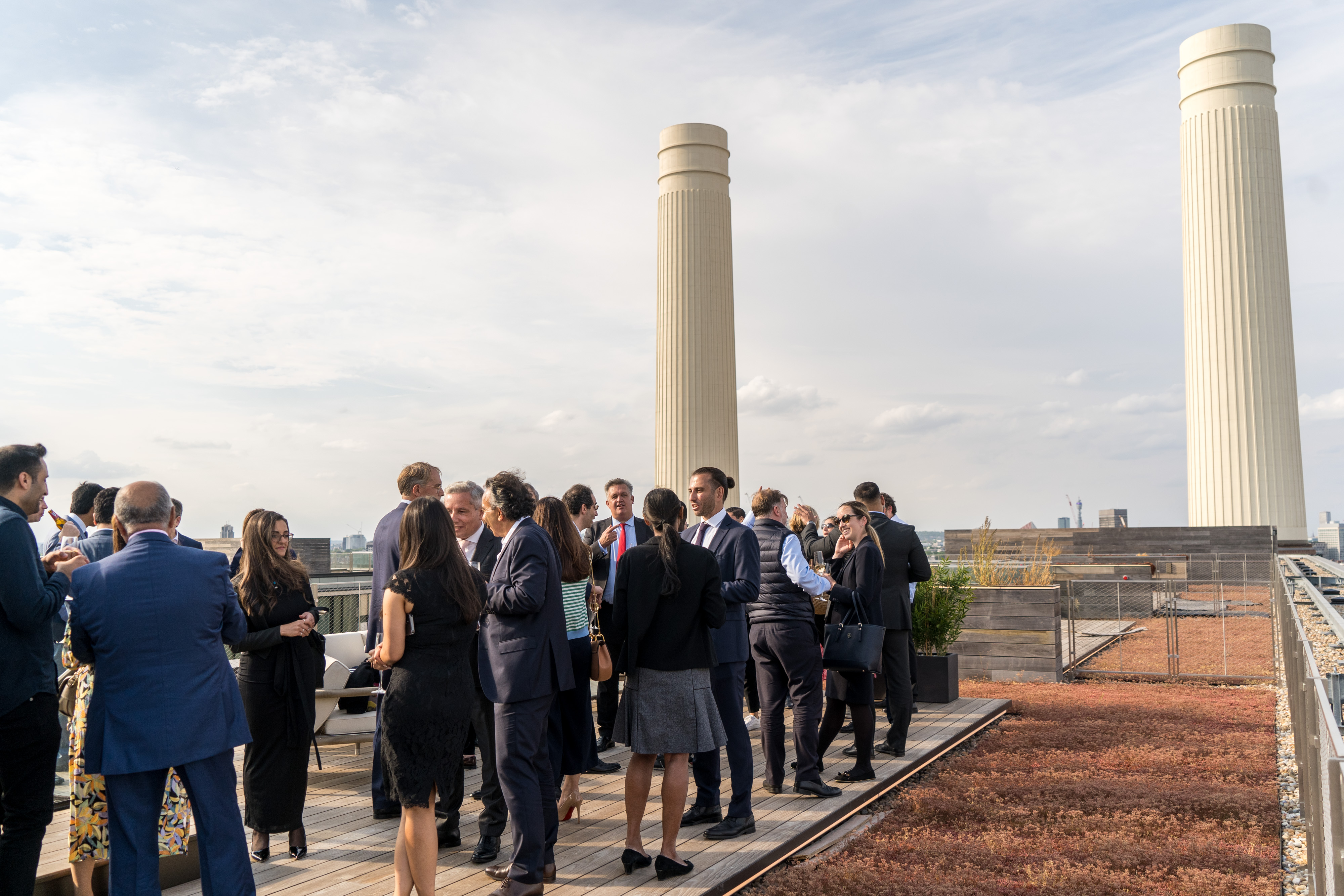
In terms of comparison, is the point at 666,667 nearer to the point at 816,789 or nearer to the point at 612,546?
the point at 816,789

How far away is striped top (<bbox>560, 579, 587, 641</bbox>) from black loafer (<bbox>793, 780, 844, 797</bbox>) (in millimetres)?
1833

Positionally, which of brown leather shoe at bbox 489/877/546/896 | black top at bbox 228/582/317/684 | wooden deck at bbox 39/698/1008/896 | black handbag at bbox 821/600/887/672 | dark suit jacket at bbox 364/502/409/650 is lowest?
wooden deck at bbox 39/698/1008/896

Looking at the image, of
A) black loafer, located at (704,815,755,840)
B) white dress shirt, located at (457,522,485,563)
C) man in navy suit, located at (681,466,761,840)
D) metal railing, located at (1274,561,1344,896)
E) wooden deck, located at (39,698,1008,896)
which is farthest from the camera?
white dress shirt, located at (457,522,485,563)

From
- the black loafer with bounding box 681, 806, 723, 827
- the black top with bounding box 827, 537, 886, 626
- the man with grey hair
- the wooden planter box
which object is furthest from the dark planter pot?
the man with grey hair

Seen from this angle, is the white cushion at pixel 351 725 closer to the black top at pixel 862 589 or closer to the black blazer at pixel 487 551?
the black blazer at pixel 487 551

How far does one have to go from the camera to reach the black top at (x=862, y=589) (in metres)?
5.95

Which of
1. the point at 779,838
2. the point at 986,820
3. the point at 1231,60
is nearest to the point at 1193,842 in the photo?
the point at 986,820

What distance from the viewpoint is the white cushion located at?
20.3 feet

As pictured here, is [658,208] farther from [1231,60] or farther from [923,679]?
[923,679]

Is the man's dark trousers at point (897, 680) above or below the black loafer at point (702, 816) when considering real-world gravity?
above

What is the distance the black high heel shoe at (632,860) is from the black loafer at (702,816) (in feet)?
2.30

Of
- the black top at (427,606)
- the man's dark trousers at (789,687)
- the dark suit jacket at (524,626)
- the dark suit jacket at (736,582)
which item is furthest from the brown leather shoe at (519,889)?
the man's dark trousers at (789,687)

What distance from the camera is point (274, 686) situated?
15.1ft

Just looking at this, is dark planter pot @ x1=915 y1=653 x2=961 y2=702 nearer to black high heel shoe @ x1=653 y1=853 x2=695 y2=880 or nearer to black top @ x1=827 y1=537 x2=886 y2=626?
black top @ x1=827 y1=537 x2=886 y2=626
